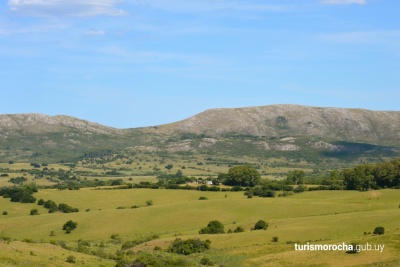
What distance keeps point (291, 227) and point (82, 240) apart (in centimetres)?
3494

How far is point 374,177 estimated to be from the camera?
166 metres

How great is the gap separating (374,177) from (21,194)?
8341 centimetres

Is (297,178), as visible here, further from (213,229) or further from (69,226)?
(69,226)

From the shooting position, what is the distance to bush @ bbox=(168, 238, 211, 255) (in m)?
95.4

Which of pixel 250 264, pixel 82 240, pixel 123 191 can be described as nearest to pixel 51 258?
pixel 250 264

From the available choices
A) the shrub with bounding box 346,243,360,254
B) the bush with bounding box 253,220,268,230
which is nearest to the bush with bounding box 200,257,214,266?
the shrub with bounding box 346,243,360,254

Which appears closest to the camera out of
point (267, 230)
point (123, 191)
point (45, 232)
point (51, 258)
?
point (51, 258)

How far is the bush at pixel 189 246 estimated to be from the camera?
95.4 m

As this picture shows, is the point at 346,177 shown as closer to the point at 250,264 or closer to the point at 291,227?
the point at 291,227

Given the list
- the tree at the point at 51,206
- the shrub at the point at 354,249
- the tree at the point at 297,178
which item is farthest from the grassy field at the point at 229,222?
the tree at the point at 297,178

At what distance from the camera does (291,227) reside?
109 metres

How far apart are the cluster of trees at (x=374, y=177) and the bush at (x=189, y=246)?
243 ft

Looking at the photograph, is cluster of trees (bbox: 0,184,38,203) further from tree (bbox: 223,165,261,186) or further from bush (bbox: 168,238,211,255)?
bush (bbox: 168,238,211,255)

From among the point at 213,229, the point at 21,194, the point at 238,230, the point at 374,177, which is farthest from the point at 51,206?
the point at 374,177
